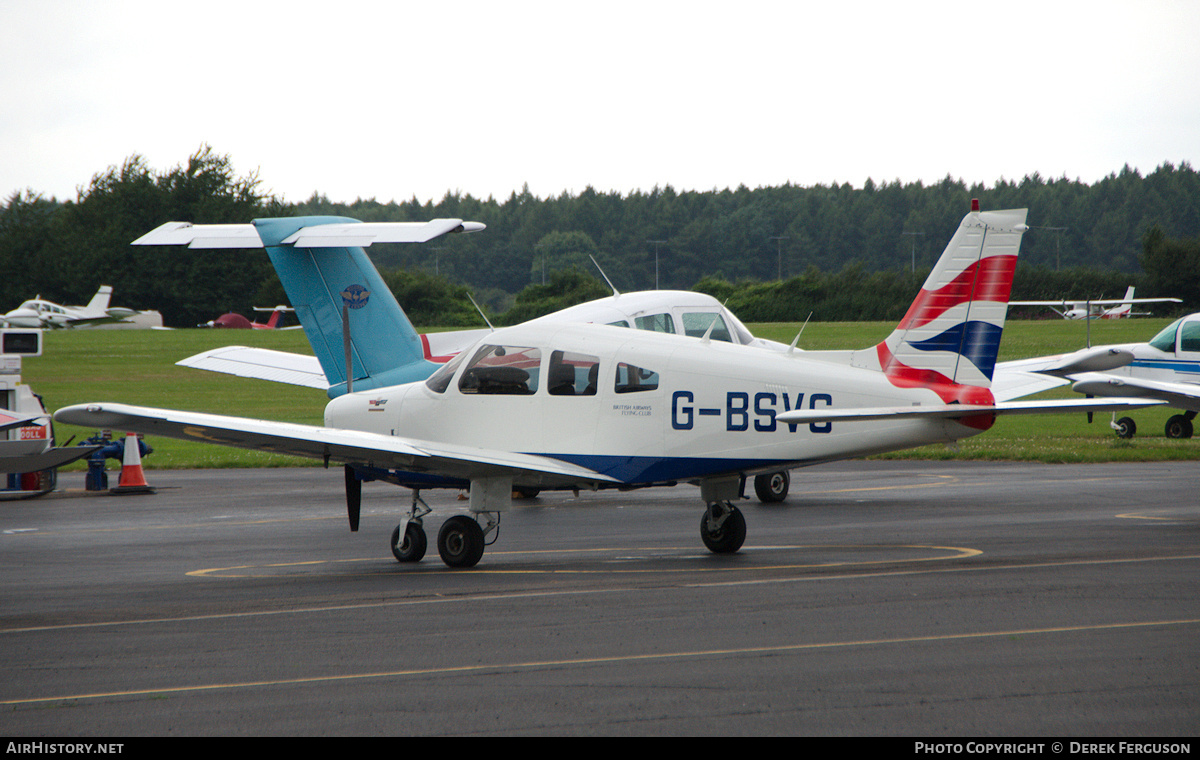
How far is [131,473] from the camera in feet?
62.8

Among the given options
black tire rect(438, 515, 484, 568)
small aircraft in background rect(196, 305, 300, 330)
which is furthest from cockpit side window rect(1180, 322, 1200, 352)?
small aircraft in background rect(196, 305, 300, 330)

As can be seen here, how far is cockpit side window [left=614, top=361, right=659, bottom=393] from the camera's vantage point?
35.9ft

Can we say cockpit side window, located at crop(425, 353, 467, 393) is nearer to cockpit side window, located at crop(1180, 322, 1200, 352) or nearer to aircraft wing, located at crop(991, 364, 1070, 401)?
aircraft wing, located at crop(991, 364, 1070, 401)

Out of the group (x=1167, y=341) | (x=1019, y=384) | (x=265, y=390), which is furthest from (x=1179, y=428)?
(x=265, y=390)

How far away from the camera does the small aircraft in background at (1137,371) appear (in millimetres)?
13414

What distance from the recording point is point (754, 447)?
1063 centimetres

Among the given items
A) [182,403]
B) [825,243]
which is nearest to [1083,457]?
[182,403]

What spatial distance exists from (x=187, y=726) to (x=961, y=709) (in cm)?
390

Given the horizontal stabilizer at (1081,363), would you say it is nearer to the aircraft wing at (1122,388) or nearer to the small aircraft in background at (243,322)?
the aircraft wing at (1122,388)

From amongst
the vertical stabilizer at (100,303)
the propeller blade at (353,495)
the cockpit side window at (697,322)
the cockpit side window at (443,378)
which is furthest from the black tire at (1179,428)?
the vertical stabilizer at (100,303)

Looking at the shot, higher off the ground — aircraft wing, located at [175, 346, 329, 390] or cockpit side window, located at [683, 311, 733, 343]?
cockpit side window, located at [683, 311, 733, 343]

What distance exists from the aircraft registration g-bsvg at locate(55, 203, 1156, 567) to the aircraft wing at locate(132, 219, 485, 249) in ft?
9.91
